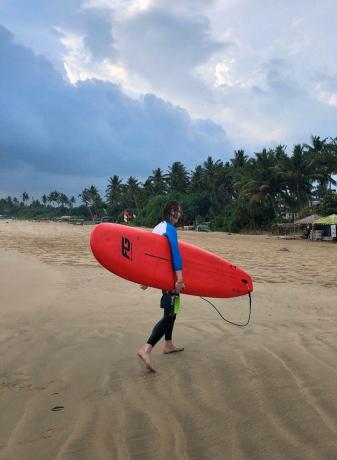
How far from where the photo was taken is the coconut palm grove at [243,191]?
1522 inches

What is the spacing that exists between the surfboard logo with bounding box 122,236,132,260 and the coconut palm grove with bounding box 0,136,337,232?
30.7m

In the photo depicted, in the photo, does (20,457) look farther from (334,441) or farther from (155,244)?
(155,244)

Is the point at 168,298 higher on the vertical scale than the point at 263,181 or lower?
lower

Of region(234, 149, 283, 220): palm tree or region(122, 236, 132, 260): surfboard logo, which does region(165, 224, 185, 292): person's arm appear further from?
region(234, 149, 283, 220): palm tree

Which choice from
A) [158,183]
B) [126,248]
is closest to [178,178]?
[158,183]

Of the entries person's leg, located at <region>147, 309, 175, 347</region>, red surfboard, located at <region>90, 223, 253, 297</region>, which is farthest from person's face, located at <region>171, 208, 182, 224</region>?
person's leg, located at <region>147, 309, 175, 347</region>

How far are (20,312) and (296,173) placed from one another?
117 ft

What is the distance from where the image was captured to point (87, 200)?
112 meters

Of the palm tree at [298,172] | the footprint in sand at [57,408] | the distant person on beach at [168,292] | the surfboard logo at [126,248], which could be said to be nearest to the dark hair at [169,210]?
the distant person on beach at [168,292]

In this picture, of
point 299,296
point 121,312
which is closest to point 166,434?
point 121,312

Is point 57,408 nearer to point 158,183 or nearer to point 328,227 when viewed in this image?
point 328,227

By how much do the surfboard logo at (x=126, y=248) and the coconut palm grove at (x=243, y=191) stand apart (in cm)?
3065

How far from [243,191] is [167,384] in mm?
39316

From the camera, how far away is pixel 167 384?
10.3ft
